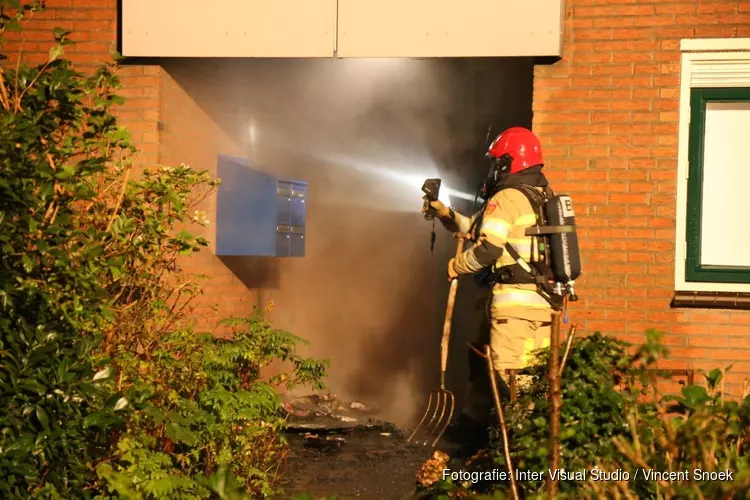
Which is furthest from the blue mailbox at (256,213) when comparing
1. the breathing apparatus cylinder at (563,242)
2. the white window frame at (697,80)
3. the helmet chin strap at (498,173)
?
the white window frame at (697,80)

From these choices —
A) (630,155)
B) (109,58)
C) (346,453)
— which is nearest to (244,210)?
(109,58)

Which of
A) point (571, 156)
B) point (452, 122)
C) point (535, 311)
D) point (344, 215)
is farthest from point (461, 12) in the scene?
point (344, 215)

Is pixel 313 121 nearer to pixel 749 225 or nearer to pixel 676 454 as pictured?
pixel 749 225

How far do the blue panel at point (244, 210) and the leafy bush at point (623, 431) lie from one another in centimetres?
423

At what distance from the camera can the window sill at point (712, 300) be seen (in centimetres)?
680

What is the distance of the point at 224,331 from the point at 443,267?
3.16 meters

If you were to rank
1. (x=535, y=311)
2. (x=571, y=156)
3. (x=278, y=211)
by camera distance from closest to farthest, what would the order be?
(x=535, y=311), (x=571, y=156), (x=278, y=211)

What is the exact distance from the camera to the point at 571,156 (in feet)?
22.7

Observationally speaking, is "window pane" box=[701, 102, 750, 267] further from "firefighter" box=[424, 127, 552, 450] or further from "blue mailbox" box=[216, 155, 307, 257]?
"blue mailbox" box=[216, 155, 307, 257]

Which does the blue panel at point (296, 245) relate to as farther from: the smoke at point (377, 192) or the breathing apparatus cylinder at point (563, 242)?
the breathing apparatus cylinder at point (563, 242)

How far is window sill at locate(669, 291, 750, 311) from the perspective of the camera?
6.80m

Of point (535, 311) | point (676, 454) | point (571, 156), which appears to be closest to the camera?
point (676, 454)

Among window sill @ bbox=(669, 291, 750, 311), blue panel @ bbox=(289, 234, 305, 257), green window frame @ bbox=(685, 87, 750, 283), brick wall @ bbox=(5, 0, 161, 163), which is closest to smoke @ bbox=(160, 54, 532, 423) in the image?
blue panel @ bbox=(289, 234, 305, 257)

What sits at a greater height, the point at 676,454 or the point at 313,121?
the point at 313,121
